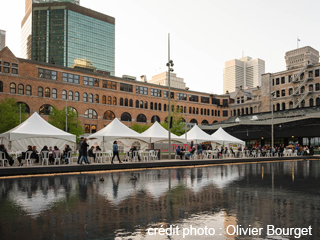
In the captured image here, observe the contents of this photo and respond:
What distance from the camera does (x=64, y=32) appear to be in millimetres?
116688

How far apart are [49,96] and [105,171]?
37.3 meters

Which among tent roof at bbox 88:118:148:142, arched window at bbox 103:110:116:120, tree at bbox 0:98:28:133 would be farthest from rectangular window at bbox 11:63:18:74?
tent roof at bbox 88:118:148:142

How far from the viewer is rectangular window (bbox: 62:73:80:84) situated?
53250mm

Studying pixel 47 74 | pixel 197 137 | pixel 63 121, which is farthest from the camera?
pixel 47 74

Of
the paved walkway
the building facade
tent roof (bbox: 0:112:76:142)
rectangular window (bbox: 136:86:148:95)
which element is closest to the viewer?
the paved walkway

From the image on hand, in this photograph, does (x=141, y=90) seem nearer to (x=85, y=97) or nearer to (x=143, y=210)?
(x=85, y=97)

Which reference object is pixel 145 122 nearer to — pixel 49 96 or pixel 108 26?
pixel 49 96

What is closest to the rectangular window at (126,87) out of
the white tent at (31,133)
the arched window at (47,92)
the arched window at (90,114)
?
the arched window at (90,114)

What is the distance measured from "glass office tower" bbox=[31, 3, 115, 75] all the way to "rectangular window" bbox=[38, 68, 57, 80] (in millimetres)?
64649

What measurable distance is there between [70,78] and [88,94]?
4.42 metres

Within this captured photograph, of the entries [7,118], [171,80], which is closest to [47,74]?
[7,118]

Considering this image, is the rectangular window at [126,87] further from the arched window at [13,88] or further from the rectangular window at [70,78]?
the arched window at [13,88]

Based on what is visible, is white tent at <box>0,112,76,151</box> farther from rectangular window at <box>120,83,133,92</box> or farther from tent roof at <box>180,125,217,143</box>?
rectangular window at <box>120,83,133,92</box>

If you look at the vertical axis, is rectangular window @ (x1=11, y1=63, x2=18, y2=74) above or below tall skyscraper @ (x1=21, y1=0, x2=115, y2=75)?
below
